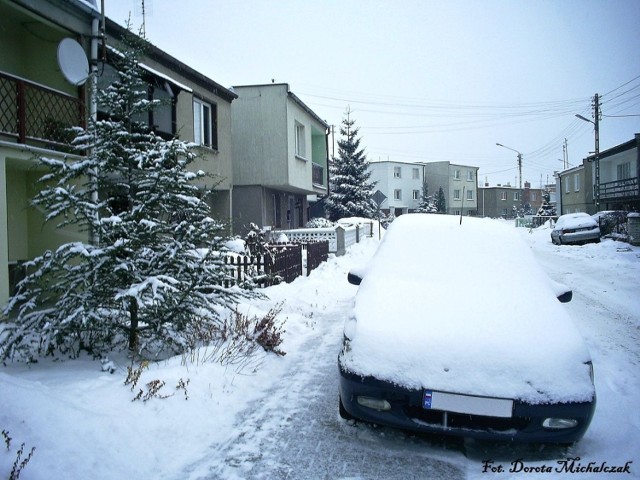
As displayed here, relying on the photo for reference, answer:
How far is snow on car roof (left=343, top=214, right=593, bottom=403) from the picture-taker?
2967 millimetres

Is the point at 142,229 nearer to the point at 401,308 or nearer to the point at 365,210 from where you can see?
the point at 401,308

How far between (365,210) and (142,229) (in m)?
29.7

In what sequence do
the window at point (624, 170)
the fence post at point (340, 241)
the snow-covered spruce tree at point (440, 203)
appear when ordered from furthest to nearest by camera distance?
the snow-covered spruce tree at point (440, 203) < the window at point (624, 170) < the fence post at point (340, 241)

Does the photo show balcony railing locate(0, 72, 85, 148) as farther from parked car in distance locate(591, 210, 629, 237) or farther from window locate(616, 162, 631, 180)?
window locate(616, 162, 631, 180)

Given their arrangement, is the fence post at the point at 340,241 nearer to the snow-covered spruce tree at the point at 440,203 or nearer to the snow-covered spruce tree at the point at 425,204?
the snow-covered spruce tree at the point at 425,204

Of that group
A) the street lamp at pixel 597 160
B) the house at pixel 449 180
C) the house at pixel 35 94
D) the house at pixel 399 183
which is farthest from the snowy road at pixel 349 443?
the house at pixel 449 180

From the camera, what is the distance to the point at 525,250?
461 centimetres

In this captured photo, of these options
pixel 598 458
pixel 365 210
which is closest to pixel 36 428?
pixel 598 458

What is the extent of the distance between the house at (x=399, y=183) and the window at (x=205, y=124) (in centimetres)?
4504

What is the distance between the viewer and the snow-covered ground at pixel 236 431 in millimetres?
2855

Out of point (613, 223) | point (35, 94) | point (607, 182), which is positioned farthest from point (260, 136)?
point (607, 182)

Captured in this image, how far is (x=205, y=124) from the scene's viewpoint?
15.7m

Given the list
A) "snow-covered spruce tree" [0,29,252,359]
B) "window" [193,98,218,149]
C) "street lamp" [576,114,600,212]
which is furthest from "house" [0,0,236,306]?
"street lamp" [576,114,600,212]

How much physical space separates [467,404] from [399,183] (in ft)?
196
